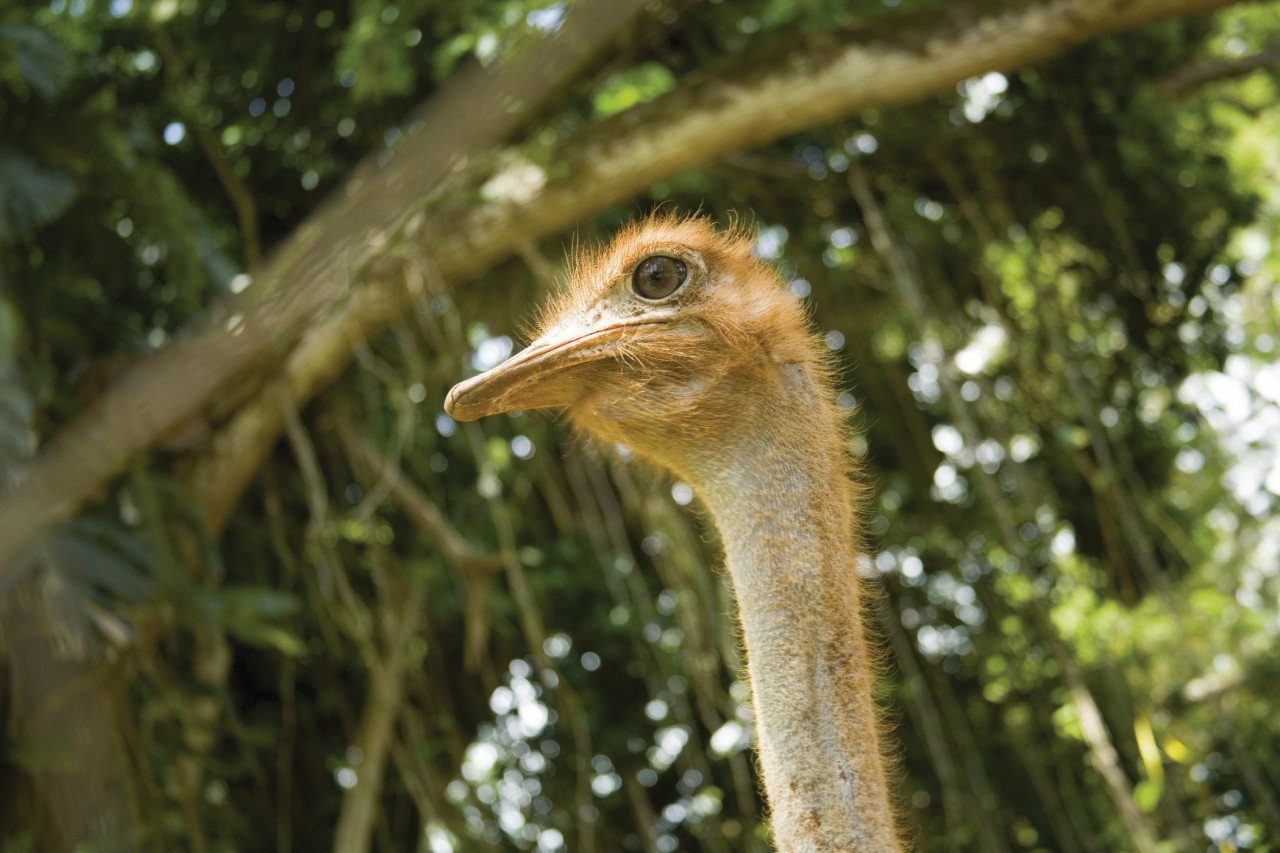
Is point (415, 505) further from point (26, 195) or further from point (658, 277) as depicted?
point (658, 277)

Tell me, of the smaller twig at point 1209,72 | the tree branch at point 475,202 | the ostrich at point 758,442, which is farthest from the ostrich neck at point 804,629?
the smaller twig at point 1209,72

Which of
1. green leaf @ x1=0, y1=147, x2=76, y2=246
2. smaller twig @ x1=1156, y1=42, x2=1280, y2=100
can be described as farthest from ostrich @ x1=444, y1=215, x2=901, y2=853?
smaller twig @ x1=1156, y1=42, x2=1280, y2=100

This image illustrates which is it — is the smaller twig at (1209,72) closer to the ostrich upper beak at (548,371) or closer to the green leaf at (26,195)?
the green leaf at (26,195)

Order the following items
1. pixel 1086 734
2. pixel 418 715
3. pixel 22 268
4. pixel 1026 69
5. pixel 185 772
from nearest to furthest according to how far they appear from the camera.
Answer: pixel 22 268 → pixel 185 772 → pixel 1086 734 → pixel 1026 69 → pixel 418 715

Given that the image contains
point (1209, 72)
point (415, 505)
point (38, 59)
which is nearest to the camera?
point (38, 59)

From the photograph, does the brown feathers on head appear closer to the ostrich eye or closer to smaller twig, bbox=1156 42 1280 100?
the ostrich eye

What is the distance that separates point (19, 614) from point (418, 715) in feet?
7.13

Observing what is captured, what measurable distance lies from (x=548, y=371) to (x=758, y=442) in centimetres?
24

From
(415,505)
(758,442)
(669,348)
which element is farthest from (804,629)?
(415,505)

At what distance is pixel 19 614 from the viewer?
3387 mm

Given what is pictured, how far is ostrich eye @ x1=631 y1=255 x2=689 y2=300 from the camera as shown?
58.1 inches

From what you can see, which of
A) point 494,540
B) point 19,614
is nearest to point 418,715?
point 494,540

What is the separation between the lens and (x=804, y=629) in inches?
53.7

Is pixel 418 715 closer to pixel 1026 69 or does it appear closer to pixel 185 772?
pixel 185 772
